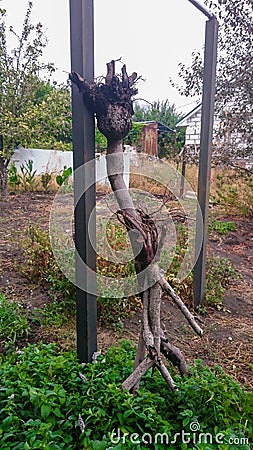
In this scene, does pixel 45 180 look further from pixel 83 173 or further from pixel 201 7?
pixel 83 173

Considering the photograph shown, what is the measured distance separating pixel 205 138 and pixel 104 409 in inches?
75.9

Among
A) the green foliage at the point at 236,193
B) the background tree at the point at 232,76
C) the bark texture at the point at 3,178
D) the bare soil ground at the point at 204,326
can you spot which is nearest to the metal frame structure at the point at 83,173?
the bare soil ground at the point at 204,326

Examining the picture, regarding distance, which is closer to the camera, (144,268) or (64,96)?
(144,268)

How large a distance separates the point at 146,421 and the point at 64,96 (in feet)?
22.6

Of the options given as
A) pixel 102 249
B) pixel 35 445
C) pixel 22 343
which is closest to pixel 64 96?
pixel 102 249

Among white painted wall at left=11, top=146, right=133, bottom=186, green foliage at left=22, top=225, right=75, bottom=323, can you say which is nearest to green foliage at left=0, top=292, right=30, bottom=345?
green foliage at left=22, top=225, right=75, bottom=323

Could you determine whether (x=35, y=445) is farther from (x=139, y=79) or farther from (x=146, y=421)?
(x=139, y=79)

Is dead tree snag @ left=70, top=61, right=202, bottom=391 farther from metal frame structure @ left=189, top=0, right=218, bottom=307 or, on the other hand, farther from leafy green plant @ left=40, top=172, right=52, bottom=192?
leafy green plant @ left=40, top=172, right=52, bottom=192

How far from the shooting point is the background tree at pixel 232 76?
16.1 ft

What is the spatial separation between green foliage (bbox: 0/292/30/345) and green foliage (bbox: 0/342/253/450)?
25.4 inches

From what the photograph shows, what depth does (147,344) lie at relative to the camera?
1.31 metres

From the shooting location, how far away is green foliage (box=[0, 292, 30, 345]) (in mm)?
2000

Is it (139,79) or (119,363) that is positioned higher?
(139,79)

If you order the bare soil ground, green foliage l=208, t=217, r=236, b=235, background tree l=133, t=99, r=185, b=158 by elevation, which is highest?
background tree l=133, t=99, r=185, b=158
